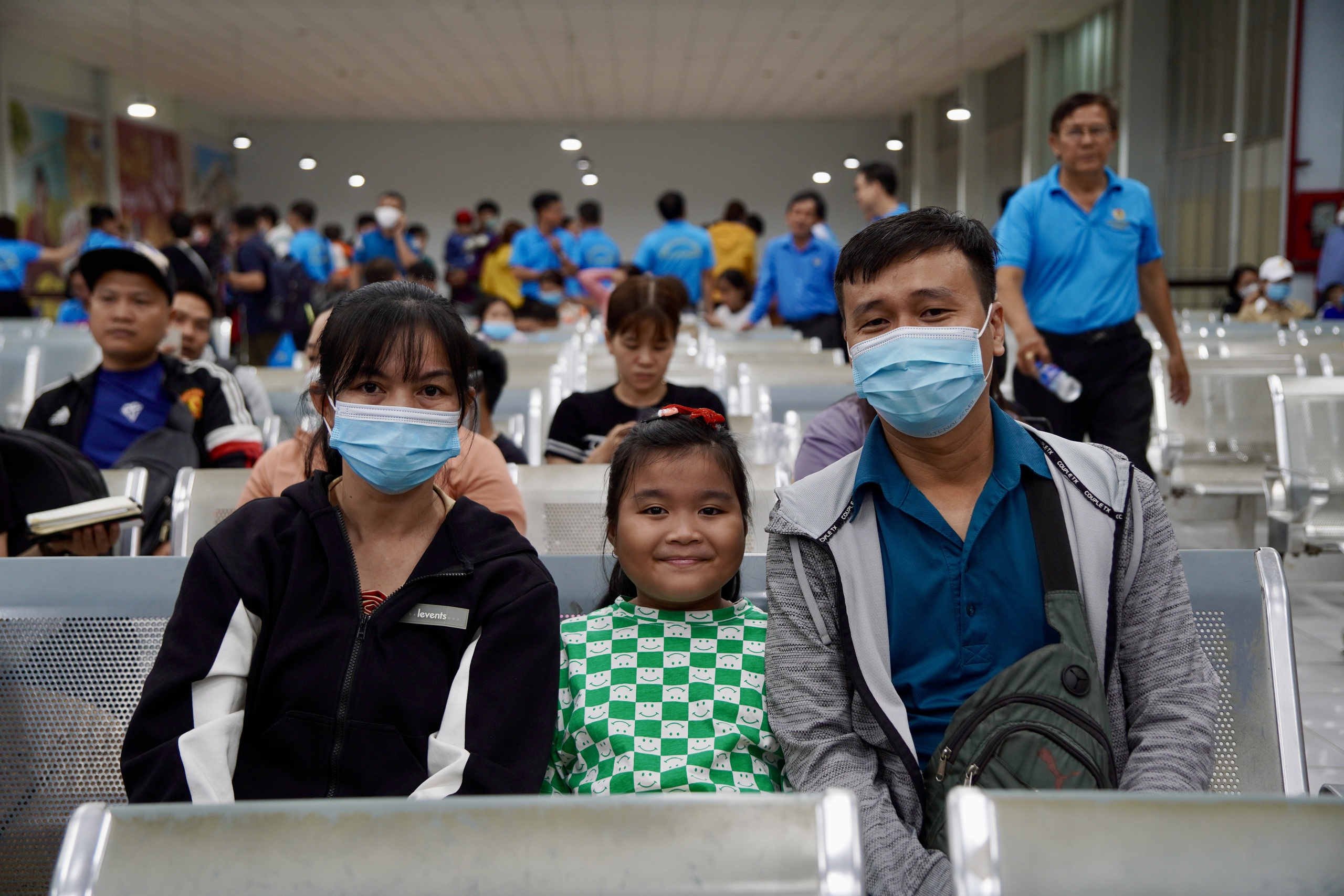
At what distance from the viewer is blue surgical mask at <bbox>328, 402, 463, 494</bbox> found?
1.56 metres

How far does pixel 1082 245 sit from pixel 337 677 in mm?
3271

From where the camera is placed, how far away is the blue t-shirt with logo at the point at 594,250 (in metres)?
10.8

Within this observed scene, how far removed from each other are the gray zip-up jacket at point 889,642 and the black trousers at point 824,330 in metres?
6.18

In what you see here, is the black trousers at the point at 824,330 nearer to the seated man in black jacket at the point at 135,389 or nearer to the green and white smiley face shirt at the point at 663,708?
the seated man in black jacket at the point at 135,389

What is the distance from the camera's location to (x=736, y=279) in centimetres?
1001

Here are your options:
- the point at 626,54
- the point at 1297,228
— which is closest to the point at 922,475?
the point at 1297,228

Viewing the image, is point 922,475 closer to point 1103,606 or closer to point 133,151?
point 1103,606

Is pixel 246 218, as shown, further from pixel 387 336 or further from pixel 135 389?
pixel 387 336

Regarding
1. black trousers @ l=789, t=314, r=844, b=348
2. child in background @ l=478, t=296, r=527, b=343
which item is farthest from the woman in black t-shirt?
black trousers @ l=789, t=314, r=844, b=348

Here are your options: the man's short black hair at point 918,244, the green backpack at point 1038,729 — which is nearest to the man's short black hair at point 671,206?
the man's short black hair at point 918,244

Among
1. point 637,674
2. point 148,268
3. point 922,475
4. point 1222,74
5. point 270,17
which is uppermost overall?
point 270,17

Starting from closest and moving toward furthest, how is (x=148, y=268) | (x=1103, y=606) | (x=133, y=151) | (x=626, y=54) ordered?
(x=1103, y=606)
(x=148, y=268)
(x=626, y=54)
(x=133, y=151)

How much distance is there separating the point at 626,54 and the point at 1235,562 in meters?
16.6

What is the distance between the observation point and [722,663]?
1661 millimetres
